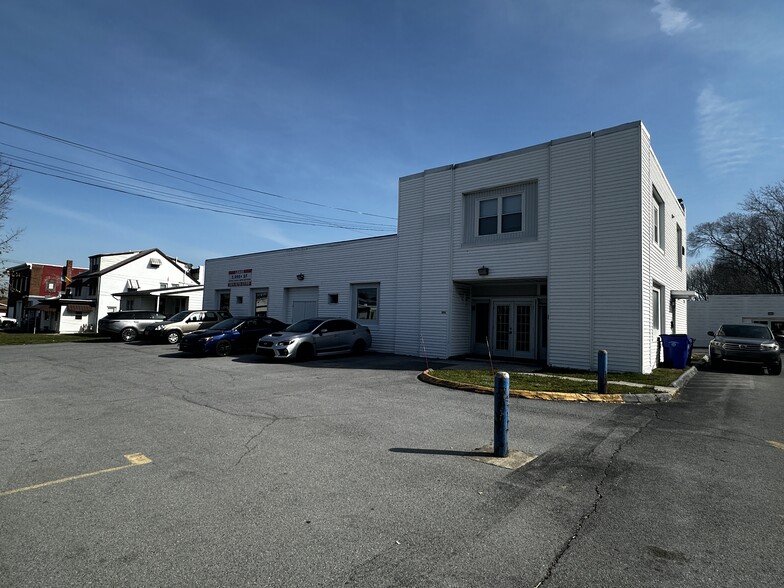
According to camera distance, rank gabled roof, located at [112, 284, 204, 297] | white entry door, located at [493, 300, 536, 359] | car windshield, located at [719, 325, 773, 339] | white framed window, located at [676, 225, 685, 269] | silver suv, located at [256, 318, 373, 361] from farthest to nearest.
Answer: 1. gabled roof, located at [112, 284, 204, 297]
2. white framed window, located at [676, 225, 685, 269]
3. car windshield, located at [719, 325, 773, 339]
4. white entry door, located at [493, 300, 536, 359]
5. silver suv, located at [256, 318, 373, 361]

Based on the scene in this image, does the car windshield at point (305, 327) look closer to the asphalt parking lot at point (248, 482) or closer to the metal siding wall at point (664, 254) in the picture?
the asphalt parking lot at point (248, 482)

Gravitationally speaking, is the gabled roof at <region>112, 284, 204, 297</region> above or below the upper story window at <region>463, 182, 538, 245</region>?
below

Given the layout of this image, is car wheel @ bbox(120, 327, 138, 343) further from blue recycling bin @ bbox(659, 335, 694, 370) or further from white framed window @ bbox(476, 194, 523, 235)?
blue recycling bin @ bbox(659, 335, 694, 370)

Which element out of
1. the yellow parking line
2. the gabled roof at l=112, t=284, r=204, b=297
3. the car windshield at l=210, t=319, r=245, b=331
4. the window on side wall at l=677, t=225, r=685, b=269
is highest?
the window on side wall at l=677, t=225, r=685, b=269

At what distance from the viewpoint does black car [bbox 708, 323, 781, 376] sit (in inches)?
596

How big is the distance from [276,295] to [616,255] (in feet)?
54.2

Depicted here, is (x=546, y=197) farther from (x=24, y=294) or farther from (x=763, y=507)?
(x=24, y=294)

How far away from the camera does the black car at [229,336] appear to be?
16594 mm

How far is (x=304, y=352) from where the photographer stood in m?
15.6

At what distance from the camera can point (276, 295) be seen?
23.5 metres

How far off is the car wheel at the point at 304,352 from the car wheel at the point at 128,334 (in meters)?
15.0

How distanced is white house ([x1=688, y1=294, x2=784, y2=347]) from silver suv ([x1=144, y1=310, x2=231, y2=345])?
98.5 feet

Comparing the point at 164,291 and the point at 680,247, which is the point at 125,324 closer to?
the point at 164,291

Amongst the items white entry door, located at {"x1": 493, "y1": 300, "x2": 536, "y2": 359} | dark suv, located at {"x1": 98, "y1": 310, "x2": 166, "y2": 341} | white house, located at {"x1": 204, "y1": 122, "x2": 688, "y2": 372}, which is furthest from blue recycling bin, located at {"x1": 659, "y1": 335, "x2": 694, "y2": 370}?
dark suv, located at {"x1": 98, "y1": 310, "x2": 166, "y2": 341}
